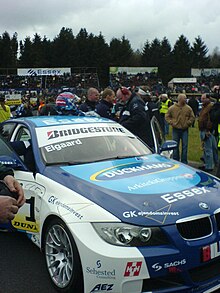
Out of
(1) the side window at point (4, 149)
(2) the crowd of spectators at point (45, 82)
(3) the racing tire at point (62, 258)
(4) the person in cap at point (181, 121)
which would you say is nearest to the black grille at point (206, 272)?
(3) the racing tire at point (62, 258)

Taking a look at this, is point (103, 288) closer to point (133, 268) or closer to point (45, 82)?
point (133, 268)

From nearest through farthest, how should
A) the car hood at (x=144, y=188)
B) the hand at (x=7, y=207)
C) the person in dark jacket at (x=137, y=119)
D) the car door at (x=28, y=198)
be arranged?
the hand at (x=7, y=207) → the car hood at (x=144, y=188) → the car door at (x=28, y=198) → the person in dark jacket at (x=137, y=119)

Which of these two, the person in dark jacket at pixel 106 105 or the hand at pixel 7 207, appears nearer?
the hand at pixel 7 207

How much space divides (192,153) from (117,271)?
8.11m

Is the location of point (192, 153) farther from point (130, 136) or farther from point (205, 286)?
point (205, 286)

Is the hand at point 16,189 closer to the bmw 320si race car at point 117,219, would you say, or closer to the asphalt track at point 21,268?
the bmw 320si race car at point 117,219

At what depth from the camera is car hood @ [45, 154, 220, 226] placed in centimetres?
311

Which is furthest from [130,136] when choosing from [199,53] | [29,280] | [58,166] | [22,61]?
[199,53]

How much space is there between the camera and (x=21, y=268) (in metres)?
3.96

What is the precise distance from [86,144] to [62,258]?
4.74 ft

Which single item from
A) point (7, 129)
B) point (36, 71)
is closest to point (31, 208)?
point (7, 129)

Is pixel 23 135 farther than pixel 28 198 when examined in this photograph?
Yes

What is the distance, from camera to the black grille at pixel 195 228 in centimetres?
305

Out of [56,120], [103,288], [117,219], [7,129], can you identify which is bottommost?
[103,288]
